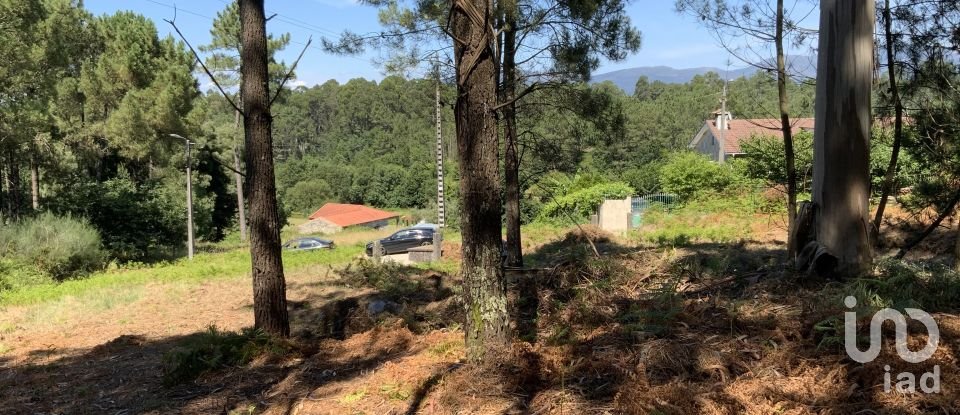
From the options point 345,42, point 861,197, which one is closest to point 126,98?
point 345,42

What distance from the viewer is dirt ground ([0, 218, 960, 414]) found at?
274cm

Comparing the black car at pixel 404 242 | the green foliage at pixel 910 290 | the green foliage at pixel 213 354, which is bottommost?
the black car at pixel 404 242

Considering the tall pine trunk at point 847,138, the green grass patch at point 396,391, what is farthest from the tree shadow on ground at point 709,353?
the green grass patch at point 396,391

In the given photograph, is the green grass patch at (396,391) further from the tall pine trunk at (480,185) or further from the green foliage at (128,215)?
the green foliage at (128,215)

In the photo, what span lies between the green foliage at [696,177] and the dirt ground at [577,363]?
71.9ft

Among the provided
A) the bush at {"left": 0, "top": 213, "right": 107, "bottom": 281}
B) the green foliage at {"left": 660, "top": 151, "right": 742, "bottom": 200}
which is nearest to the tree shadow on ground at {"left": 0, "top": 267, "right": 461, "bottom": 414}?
the bush at {"left": 0, "top": 213, "right": 107, "bottom": 281}

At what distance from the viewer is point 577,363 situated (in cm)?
339

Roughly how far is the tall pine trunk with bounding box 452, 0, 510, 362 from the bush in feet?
53.5

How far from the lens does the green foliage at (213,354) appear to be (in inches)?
171

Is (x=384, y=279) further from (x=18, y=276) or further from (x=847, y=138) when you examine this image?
(x=18, y=276)

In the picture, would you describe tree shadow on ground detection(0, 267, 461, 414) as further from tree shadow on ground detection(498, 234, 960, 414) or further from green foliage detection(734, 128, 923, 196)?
green foliage detection(734, 128, 923, 196)

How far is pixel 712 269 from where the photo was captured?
227 inches

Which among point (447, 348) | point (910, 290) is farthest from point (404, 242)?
point (910, 290)

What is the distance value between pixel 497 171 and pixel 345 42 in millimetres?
7241
